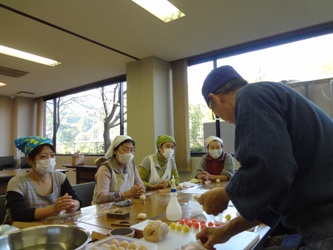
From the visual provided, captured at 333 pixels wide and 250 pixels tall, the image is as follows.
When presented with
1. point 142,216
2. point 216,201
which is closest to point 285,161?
point 216,201

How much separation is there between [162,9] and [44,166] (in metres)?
1.80

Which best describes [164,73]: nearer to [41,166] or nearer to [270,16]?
[270,16]

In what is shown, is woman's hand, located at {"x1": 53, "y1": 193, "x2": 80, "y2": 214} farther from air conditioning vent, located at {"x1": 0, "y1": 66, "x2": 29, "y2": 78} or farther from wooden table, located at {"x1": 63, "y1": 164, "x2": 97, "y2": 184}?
air conditioning vent, located at {"x1": 0, "y1": 66, "x2": 29, "y2": 78}

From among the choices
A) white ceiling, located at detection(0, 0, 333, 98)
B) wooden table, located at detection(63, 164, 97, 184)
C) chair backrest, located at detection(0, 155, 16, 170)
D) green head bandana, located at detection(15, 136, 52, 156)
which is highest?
white ceiling, located at detection(0, 0, 333, 98)

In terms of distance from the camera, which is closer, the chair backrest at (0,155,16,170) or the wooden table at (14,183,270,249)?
the wooden table at (14,183,270,249)

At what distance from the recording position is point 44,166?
166cm

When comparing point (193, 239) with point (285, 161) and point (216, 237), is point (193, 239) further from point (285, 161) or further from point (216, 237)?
point (285, 161)

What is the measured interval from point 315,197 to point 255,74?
2.90 metres

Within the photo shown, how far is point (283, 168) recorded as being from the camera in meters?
0.59

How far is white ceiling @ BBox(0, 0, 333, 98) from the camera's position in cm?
229

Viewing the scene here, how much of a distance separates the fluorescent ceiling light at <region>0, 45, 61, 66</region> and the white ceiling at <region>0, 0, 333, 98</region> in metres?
0.15

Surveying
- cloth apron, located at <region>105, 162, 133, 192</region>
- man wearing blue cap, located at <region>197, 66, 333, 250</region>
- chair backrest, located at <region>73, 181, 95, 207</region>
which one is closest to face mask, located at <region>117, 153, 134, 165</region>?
cloth apron, located at <region>105, 162, 133, 192</region>

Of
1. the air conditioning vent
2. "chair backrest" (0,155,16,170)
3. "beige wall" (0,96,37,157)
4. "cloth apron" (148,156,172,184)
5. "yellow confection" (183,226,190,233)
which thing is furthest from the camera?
"beige wall" (0,96,37,157)

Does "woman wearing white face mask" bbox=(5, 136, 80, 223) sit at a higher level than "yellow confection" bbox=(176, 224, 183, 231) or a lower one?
higher
